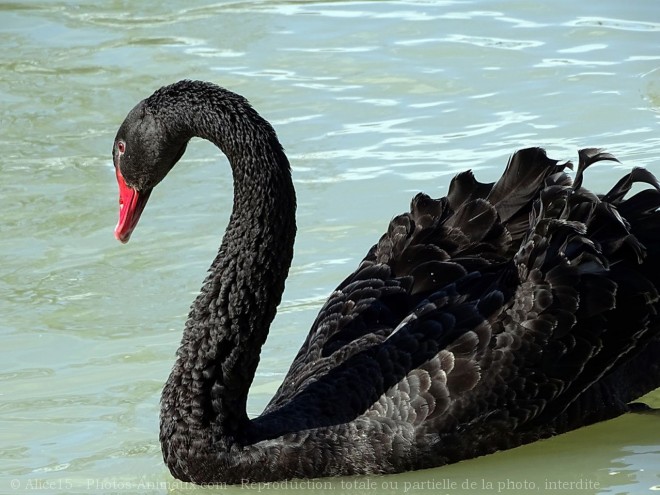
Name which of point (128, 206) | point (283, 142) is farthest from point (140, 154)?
point (283, 142)

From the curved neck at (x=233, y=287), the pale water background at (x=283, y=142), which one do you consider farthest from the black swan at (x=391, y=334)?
the pale water background at (x=283, y=142)

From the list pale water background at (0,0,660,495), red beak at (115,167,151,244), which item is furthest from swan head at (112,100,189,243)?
pale water background at (0,0,660,495)

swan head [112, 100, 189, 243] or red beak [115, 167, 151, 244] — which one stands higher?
swan head [112, 100, 189, 243]

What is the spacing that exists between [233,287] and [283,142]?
400 centimetres

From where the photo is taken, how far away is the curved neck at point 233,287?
573cm

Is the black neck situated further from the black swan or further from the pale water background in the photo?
the pale water background

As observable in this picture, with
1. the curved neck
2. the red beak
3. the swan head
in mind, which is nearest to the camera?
the curved neck

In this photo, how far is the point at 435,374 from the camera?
5.90 meters

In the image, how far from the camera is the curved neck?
5.73m

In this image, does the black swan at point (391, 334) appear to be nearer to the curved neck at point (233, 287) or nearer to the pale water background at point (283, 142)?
the curved neck at point (233, 287)

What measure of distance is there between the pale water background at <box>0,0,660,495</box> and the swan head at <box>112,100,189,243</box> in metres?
0.99

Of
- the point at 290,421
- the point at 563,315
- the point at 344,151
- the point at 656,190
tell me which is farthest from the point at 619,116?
the point at 290,421

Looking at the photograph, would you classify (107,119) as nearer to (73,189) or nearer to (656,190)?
(73,189)

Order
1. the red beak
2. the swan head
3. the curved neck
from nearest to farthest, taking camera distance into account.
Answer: the curved neck → the swan head → the red beak
